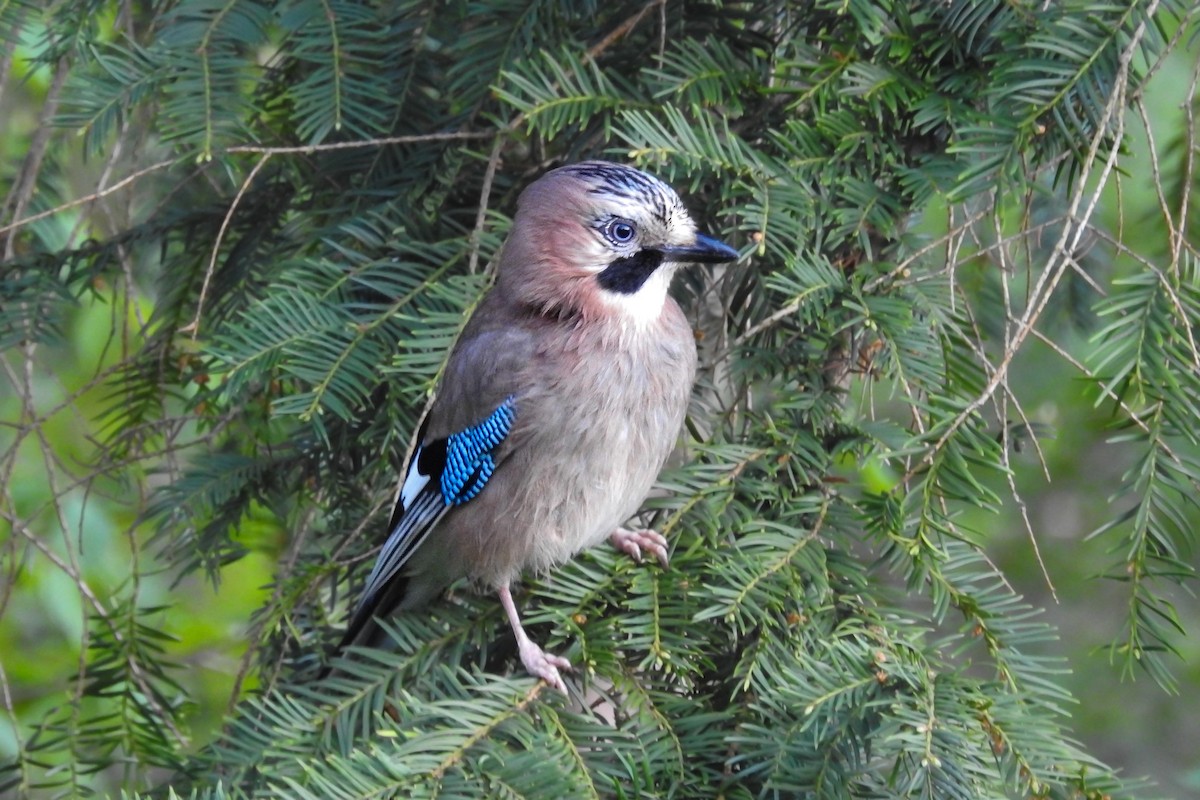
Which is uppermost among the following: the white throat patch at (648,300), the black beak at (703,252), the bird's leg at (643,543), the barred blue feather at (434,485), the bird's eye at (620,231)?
the black beak at (703,252)

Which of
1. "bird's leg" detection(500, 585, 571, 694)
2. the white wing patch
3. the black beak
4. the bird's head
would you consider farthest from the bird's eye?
"bird's leg" detection(500, 585, 571, 694)

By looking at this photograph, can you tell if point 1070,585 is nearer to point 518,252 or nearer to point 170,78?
point 518,252

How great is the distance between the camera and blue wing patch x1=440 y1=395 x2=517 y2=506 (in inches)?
92.7

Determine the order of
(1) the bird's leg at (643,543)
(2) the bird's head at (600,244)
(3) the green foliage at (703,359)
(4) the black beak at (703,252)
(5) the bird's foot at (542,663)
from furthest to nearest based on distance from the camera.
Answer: (2) the bird's head at (600,244) → (4) the black beak at (703,252) → (1) the bird's leg at (643,543) → (5) the bird's foot at (542,663) → (3) the green foliage at (703,359)

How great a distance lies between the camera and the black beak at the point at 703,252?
2072 mm

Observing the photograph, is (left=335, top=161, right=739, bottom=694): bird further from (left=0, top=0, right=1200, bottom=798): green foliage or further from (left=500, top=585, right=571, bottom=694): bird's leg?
(left=500, top=585, right=571, bottom=694): bird's leg

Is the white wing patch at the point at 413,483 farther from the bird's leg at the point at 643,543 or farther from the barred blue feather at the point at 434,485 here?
the bird's leg at the point at 643,543

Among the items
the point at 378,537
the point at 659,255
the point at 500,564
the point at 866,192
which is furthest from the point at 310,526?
the point at 866,192

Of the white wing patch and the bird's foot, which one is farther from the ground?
the bird's foot

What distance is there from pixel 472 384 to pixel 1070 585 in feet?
7.70

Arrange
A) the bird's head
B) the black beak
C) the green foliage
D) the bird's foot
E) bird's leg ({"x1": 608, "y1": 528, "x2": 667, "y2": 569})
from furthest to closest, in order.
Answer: the bird's head → the black beak → bird's leg ({"x1": 608, "y1": 528, "x2": 667, "y2": 569}) → the bird's foot → the green foliage

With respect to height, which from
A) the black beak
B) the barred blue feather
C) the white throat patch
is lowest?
the barred blue feather

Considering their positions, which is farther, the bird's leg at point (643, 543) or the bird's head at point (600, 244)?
the bird's head at point (600, 244)

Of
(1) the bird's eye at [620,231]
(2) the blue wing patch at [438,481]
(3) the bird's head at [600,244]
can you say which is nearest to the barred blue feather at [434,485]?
(2) the blue wing patch at [438,481]
